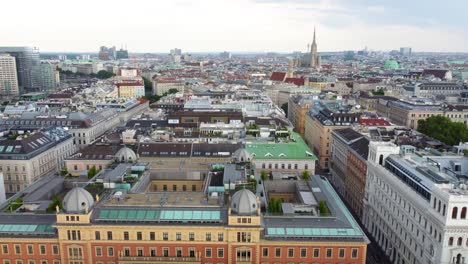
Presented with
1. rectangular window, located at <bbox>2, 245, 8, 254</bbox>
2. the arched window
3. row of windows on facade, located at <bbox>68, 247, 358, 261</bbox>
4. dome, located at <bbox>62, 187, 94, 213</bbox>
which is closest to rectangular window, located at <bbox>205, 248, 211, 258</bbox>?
row of windows on facade, located at <bbox>68, 247, 358, 261</bbox>

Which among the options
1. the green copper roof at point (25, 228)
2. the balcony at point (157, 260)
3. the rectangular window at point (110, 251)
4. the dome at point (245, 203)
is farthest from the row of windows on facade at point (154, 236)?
the green copper roof at point (25, 228)

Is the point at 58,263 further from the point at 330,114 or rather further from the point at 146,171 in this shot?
the point at 330,114

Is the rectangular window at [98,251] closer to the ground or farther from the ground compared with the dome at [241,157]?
closer to the ground

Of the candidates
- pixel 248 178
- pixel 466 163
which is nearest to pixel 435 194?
pixel 466 163

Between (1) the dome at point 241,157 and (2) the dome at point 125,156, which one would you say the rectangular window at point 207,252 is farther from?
(2) the dome at point 125,156

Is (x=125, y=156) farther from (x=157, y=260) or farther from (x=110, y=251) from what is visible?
(x=157, y=260)

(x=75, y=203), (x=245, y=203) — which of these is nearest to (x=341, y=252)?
(x=245, y=203)
